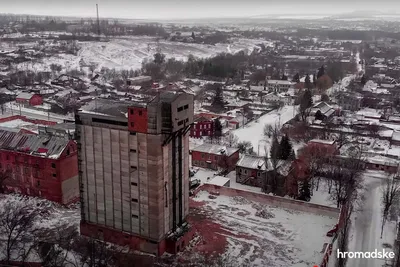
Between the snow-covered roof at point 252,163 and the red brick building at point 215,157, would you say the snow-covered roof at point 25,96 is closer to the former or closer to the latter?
the red brick building at point 215,157

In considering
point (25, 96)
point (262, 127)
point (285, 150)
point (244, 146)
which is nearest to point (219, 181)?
point (285, 150)

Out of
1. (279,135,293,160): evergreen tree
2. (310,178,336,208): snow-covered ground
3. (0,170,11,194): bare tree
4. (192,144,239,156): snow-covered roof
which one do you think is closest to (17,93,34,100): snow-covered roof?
(192,144,239,156): snow-covered roof

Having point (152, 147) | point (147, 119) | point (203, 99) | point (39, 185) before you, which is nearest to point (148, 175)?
point (152, 147)

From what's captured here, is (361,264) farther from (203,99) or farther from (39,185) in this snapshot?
(203,99)

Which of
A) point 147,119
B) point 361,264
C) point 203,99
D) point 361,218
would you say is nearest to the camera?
point 147,119

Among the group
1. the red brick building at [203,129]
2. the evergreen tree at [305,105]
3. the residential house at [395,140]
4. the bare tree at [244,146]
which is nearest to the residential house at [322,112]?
the evergreen tree at [305,105]
